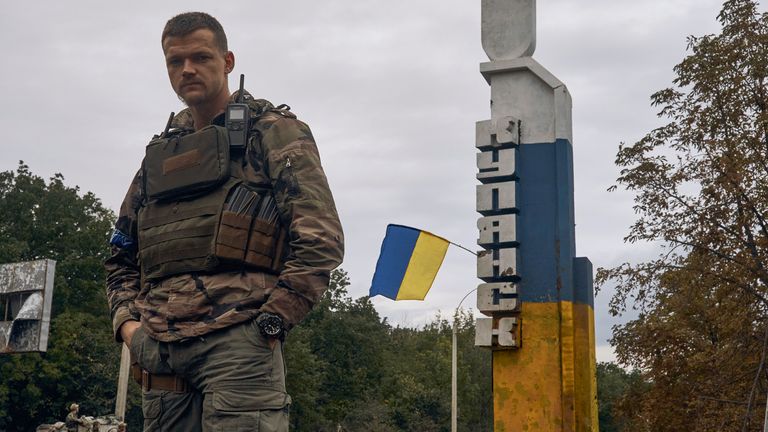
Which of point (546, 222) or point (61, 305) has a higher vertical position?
point (61, 305)

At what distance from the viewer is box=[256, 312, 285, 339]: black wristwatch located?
10.5 ft

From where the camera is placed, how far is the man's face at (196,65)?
356 centimetres

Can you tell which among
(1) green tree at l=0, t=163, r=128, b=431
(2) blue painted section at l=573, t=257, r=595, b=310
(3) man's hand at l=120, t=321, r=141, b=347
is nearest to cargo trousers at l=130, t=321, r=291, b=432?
(3) man's hand at l=120, t=321, r=141, b=347

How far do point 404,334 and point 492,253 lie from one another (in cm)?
6054

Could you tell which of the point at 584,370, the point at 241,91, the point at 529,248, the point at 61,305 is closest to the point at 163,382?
the point at 241,91

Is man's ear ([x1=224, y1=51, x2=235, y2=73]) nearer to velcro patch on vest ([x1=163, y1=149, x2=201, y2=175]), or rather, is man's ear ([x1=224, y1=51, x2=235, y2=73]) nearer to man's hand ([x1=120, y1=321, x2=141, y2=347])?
velcro patch on vest ([x1=163, y1=149, x2=201, y2=175])

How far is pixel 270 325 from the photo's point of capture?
10.5 feet

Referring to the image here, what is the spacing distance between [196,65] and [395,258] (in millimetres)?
A: 8069

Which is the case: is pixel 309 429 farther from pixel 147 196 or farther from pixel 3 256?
pixel 147 196

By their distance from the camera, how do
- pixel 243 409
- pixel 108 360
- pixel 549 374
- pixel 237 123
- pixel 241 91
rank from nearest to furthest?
pixel 243 409
pixel 237 123
pixel 241 91
pixel 549 374
pixel 108 360

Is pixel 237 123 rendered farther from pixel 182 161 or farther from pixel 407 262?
pixel 407 262

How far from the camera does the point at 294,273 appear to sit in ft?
Result: 10.7

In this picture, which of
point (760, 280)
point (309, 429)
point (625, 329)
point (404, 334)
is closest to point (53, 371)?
point (309, 429)

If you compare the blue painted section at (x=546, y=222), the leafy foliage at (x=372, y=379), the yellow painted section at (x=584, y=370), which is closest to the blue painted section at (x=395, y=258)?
the blue painted section at (x=546, y=222)
